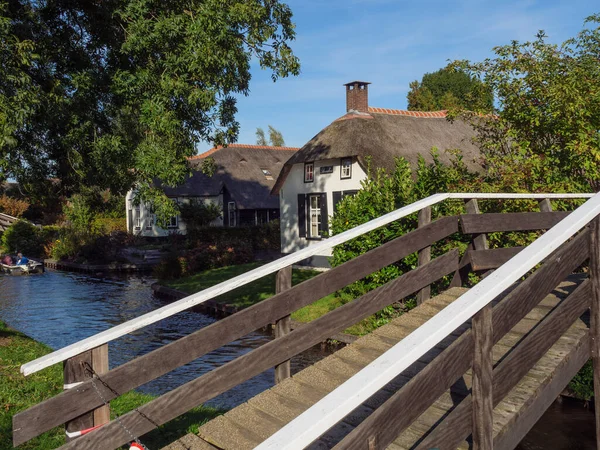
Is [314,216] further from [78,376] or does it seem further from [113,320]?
[78,376]

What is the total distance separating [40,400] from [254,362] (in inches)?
180

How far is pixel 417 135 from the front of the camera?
89.3 ft

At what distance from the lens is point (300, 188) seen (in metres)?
27.0

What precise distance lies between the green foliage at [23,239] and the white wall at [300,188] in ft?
62.4

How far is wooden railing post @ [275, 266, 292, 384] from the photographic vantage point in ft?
16.6

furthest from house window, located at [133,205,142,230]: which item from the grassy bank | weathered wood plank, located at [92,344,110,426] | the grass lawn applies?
weathered wood plank, located at [92,344,110,426]

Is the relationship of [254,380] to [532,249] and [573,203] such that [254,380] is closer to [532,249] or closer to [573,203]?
[573,203]

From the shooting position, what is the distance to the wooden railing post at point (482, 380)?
324cm

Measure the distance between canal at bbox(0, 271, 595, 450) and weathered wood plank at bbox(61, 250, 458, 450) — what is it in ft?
10.7

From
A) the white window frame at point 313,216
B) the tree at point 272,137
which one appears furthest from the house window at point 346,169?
the tree at point 272,137

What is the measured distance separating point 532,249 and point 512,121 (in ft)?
33.7

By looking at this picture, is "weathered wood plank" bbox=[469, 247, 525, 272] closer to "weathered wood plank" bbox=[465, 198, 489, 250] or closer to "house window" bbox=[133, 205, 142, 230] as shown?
"weathered wood plank" bbox=[465, 198, 489, 250]

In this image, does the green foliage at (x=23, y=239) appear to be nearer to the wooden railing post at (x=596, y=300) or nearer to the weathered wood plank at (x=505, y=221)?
the weathered wood plank at (x=505, y=221)

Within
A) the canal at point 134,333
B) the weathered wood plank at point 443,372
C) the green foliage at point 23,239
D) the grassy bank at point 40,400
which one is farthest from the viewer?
the green foliage at point 23,239
